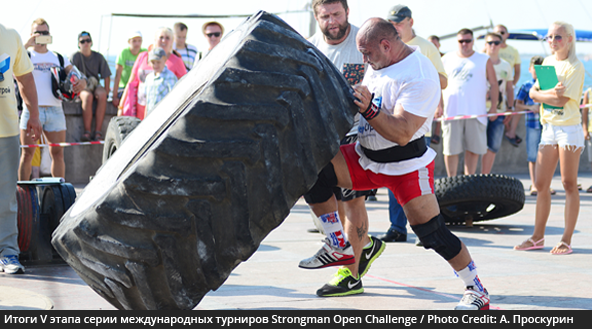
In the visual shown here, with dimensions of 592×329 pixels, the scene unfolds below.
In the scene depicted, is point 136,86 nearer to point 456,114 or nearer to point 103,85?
point 103,85

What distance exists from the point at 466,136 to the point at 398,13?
10.1ft

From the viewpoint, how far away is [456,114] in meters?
8.52

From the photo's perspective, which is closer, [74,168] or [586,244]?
[586,244]

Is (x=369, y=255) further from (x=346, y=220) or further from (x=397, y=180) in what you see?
(x=397, y=180)

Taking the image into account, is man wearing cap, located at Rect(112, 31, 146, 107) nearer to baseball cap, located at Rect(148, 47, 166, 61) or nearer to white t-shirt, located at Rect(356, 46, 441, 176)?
baseball cap, located at Rect(148, 47, 166, 61)

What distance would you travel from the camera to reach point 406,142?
11.5 ft

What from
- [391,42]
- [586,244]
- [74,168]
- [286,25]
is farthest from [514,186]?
[74,168]

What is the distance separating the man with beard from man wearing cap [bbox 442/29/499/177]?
153 inches

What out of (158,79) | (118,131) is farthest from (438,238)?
(158,79)

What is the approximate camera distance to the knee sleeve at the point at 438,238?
3.60 m

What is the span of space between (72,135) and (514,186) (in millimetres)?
7283

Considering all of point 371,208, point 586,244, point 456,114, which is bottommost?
point 371,208

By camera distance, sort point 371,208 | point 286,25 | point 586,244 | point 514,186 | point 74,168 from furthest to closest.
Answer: point 74,168 → point 371,208 → point 514,186 → point 586,244 → point 286,25
